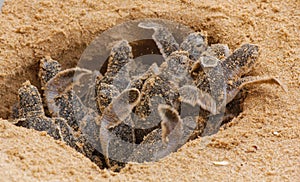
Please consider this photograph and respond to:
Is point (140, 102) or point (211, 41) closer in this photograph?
point (140, 102)

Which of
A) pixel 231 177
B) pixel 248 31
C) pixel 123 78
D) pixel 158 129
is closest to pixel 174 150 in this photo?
pixel 158 129

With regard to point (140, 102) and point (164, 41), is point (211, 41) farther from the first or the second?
point (140, 102)

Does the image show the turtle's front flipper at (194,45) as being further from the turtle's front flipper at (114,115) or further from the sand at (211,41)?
the turtle's front flipper at (114,115)

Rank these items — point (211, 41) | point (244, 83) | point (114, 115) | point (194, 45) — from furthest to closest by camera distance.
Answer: point (211, 41) → point (194, 45) → point (244, 83) → point (114, 115)

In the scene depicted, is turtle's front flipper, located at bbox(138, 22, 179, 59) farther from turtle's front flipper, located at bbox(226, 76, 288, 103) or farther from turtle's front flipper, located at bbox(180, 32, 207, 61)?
turtle's front flipper, located at bbox(226, 76, 288, 103)

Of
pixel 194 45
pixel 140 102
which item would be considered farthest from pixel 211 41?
pixel 140 102
